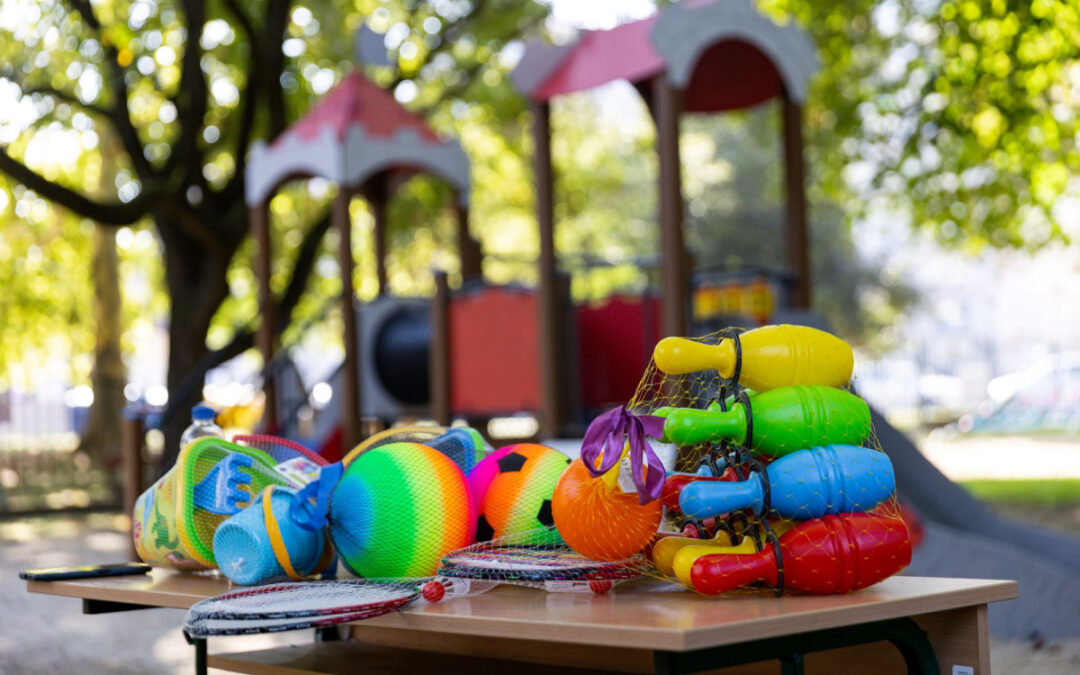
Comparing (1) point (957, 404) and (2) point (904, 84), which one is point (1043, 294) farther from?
(2) point (904, 84)

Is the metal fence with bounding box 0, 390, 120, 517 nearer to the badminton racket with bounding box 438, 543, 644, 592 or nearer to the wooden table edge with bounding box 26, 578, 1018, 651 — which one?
the badminton racket with bounding box 438, 543, 644, 592

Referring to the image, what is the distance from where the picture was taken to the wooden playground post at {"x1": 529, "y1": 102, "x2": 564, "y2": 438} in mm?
8586

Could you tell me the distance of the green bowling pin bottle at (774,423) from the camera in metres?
2.28

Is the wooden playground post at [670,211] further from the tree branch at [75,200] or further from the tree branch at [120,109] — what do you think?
the tree branch at [120,109]

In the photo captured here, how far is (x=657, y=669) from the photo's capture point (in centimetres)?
188

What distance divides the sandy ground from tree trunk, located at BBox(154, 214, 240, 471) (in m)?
4.17

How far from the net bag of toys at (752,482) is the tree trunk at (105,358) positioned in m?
18.1

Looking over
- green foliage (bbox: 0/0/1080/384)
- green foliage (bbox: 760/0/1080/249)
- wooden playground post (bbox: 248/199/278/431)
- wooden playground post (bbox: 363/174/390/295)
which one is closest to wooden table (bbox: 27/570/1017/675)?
A: green foliage (bbox: 0/0/1080/384)

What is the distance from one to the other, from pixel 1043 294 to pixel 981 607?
150 ft

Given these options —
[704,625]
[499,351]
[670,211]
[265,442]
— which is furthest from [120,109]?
[704,625]

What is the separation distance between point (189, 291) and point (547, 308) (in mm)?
7393

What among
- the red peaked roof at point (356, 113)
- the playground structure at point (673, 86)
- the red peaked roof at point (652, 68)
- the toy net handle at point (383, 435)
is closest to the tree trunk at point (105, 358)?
the red peaked roof at point (356, 113)

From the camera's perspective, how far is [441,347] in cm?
963

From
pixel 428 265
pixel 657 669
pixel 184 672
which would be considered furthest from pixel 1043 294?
pixel 657 669
